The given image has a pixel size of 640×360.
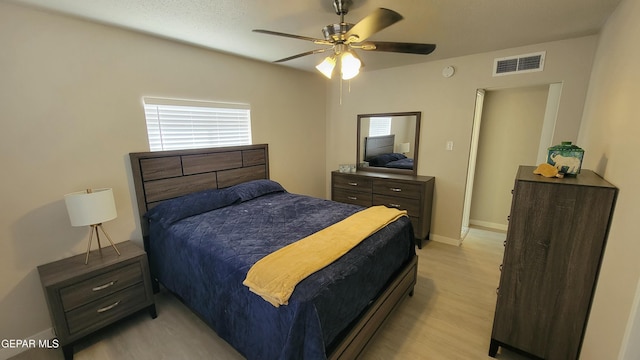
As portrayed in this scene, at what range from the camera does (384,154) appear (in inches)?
161

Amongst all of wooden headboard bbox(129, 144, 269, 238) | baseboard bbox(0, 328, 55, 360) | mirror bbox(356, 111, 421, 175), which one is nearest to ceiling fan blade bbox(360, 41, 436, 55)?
mirror bbox(356, 111, 421, 175)

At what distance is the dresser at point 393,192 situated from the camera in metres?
3.42

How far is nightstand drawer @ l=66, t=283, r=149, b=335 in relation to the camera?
1865 millimetres

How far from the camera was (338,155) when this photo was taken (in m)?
4.55

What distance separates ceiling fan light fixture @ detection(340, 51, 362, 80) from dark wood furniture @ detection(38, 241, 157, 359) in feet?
7.30

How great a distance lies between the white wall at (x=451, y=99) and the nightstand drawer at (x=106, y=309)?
3.40 meters

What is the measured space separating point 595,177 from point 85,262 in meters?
3.65

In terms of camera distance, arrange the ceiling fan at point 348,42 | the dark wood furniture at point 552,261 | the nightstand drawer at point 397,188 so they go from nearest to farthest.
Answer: the dark wood furniture at point 552,261 < the ceiling fan at point 348,42 < the nightstand drawer at point 397,188

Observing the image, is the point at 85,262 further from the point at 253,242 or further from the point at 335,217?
the point at 335,217

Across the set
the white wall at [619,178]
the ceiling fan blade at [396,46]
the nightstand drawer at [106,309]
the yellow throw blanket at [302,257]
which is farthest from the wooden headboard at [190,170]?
the white wall at [619,178]

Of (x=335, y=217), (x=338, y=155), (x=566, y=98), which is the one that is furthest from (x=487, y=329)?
(x=338, y=155)

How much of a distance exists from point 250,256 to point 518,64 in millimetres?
3430

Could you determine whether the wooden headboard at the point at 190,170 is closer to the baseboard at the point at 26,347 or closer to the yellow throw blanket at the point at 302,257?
the baseboard at the point at 26,347

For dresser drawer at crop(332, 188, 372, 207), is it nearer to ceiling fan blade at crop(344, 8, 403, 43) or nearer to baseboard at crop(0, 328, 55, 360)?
ceiling fan blade at crop(344, 8, 403, 43)
